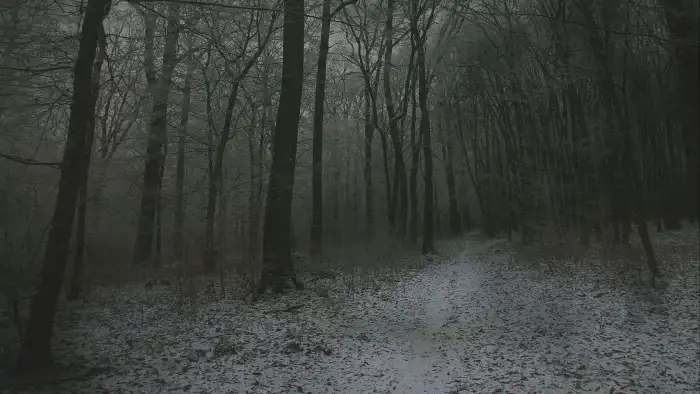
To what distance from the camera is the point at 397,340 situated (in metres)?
6.26

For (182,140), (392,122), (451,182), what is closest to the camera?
(182,140)

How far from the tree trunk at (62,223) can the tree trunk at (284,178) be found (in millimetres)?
3747

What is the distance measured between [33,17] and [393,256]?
34.1 ft

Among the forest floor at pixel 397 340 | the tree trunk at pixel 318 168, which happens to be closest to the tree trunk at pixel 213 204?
the forest floor at pixel 397 340

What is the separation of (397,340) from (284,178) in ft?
12.4

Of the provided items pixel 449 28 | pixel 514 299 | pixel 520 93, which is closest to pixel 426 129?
pixel 520 93

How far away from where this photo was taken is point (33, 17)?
17.5 feet

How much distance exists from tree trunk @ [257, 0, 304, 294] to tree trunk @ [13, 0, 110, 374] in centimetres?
375

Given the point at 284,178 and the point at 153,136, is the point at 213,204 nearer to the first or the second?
the point at 153,136

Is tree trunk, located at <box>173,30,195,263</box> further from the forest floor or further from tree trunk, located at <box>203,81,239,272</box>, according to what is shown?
the forest floor

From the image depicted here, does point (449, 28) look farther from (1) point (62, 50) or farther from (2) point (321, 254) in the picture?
(1) point (62, 50)

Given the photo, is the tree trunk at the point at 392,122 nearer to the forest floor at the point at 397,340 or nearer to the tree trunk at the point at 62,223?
the forest floor at the point at 397,340

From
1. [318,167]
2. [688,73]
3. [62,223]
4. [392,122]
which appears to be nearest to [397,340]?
[62,223]

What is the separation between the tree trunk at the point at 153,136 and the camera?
33.9 feet
